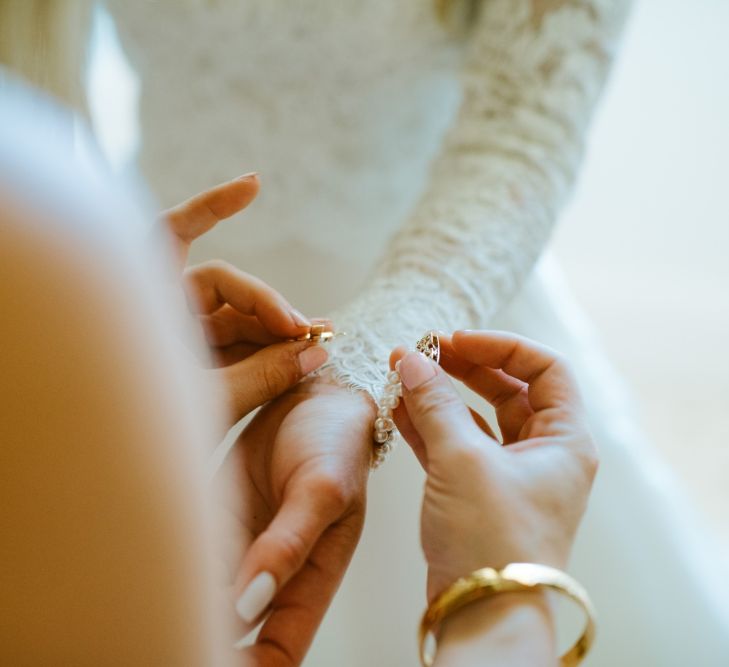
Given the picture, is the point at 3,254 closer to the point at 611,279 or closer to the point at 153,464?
the point at 153,464

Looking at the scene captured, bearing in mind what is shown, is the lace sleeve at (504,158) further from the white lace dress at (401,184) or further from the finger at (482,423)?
the finger at (482,423)

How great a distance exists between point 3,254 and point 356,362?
0.72 feet

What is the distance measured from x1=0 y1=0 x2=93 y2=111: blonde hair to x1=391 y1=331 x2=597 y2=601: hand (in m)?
0.37

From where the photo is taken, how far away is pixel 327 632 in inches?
16.8

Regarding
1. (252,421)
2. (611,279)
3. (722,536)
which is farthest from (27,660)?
(611,279)

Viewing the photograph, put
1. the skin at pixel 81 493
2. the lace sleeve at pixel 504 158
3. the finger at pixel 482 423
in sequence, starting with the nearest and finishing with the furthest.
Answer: the skin at pixel 81 493 → the finger at pixel 482 423 → the lace sleeve at pixel 504 158

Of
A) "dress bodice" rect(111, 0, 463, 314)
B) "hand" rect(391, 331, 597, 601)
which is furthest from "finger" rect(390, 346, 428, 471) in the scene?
"dress bodice" rect(111, 0, 463, 314)

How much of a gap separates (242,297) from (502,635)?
23 centimetres

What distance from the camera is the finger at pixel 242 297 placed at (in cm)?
39

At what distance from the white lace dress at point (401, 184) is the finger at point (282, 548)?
112mm

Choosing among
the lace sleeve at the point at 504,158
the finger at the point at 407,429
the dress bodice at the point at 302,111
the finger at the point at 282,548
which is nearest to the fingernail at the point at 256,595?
the finger at the point at 282,548

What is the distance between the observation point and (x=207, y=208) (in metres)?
0.37

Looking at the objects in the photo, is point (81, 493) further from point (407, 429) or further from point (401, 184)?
point (401, 184)

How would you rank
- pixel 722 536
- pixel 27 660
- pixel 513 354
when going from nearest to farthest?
1. pixel 27 660
2. pixel 513 354
3. pixel 722 536
